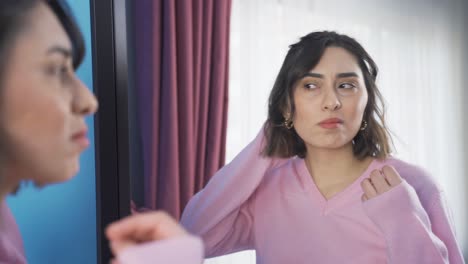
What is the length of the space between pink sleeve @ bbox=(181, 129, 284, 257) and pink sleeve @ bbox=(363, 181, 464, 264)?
292 mm

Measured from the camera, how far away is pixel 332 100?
3.74 feet

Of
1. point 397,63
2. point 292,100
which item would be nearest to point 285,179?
point 292,100

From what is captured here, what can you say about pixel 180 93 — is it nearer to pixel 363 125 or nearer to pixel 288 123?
pixel 288 123

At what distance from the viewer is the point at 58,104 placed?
59 centimetres

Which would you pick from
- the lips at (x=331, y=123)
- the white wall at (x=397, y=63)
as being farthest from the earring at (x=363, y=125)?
the white wall at (x=397, y=63)

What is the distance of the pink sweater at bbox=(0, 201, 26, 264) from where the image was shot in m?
0.73

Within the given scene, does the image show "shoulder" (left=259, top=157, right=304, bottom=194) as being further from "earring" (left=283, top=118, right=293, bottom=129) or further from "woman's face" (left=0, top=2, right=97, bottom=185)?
"woman's face" (left=0, top=2, right=97, bottom=185)

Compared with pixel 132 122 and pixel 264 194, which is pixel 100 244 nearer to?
pixel 264 194

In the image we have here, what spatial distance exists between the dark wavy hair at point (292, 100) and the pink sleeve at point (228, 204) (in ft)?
0.14

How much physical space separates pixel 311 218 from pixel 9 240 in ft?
2.26

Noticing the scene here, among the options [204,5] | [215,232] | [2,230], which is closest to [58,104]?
[2,230]

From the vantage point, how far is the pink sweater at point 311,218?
3.47 feet

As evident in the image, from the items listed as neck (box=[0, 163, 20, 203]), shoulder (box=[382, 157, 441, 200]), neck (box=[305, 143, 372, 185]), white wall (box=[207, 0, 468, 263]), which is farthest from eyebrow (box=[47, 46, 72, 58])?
white wall (box=[207, 0, 468, 263])

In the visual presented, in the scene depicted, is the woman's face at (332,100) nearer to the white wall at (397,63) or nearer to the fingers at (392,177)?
the fingers at (392,177)
